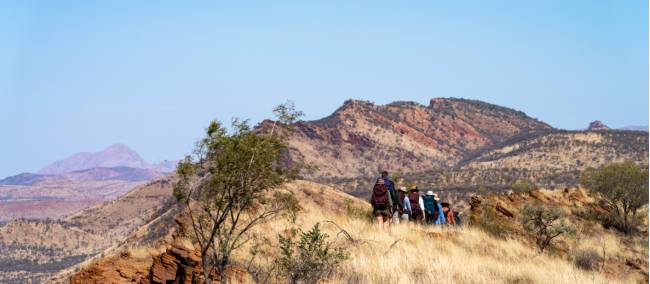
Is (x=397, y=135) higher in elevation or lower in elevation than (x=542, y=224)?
higher

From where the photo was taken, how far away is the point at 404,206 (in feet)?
59.3

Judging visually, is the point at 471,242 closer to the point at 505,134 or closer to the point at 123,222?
the point at 123,222

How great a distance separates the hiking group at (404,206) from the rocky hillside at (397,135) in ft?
262

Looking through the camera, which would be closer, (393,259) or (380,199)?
(393,259)

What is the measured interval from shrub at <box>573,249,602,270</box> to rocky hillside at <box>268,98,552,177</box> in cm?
8073

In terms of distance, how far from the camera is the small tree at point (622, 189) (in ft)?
87.9

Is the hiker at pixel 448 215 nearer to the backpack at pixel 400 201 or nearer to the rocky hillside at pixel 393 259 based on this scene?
the rocky hillside at pixel 393 259

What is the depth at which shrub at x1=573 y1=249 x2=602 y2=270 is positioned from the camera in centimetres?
1686

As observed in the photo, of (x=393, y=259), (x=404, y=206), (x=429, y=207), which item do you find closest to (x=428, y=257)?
(x=393, y=259)

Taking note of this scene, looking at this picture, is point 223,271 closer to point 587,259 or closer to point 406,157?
point 587,259

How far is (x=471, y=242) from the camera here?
50.6 feet

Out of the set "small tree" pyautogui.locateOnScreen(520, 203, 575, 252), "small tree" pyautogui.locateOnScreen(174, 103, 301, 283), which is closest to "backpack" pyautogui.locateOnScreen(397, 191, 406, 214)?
"small tree" pyautogui.locateOnScreen(520, 203, 575, 252)

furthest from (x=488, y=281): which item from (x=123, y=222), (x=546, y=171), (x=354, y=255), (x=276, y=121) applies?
(x=123, y=222)

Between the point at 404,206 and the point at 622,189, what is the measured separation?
45.9ft
